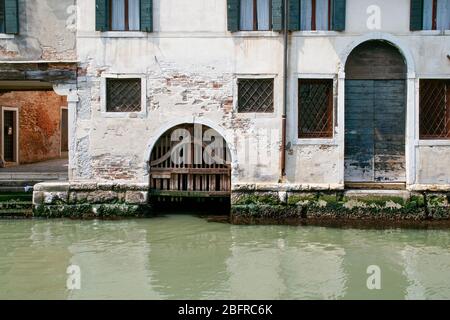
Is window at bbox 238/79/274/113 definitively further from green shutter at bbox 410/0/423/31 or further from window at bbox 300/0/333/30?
green shutter at bbox 410/0/423/31

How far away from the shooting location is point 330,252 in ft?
26.6

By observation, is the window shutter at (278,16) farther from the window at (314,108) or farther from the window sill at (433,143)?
the window sill at (433,143)

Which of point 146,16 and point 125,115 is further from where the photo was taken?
point 125,115

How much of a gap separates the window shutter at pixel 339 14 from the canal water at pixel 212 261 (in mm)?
3737

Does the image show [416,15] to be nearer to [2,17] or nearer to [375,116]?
[375,116]

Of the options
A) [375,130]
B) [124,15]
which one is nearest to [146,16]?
[124,15]

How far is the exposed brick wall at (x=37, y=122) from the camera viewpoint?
16.7 m

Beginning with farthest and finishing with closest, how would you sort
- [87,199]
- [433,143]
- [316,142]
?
[87,199] → [316,142] → [433,143]

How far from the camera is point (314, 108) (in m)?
10.7

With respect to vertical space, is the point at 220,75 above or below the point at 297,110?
above

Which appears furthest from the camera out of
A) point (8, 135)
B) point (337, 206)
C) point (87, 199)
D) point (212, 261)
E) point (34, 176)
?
point (8, 135)

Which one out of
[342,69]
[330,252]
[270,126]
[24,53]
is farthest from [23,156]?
[330,252]

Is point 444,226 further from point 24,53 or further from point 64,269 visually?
point 24,53

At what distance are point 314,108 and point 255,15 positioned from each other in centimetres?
209
